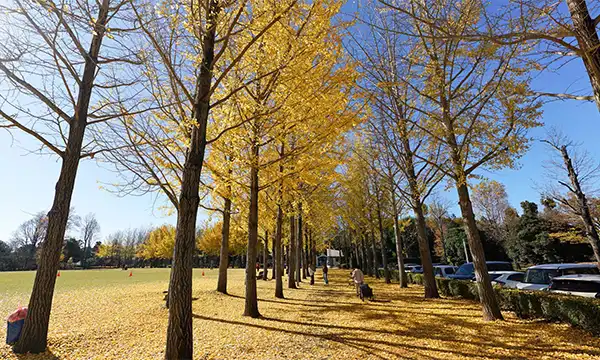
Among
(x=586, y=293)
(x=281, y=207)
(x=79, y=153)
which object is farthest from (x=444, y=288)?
(x=79, y=153)

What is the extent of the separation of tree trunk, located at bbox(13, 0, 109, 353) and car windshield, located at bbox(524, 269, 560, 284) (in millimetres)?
14417

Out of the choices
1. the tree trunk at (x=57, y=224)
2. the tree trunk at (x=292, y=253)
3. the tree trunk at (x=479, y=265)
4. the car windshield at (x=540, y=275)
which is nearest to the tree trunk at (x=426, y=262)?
the car windshield at (x=540, y=275)

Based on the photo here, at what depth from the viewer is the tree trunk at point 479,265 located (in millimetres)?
6957

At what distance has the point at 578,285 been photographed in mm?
7910

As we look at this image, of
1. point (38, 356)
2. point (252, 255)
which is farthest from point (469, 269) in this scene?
point (38, 356)

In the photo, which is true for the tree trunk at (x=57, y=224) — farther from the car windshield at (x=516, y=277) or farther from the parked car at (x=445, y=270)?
the parked car at (x=445, y=270)

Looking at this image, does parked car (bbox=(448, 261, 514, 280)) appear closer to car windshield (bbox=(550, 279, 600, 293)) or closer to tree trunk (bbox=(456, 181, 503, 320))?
car windshield (bbox=(550, 279, 600, 293))

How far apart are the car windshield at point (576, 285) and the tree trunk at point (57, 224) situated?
1273cm

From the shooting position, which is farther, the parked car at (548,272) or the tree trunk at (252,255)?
the parked car at (548,272)

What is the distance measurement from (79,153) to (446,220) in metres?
48.8

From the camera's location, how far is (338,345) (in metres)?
5.27

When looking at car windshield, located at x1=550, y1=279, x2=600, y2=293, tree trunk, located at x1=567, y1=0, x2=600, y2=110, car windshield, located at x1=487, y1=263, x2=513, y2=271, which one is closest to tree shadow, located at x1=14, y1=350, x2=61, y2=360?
tree trunk, located at x1=567, y1=0, x2=600, y2=110

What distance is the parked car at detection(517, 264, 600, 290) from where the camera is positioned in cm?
999

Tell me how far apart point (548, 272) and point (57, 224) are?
48.8 feet
